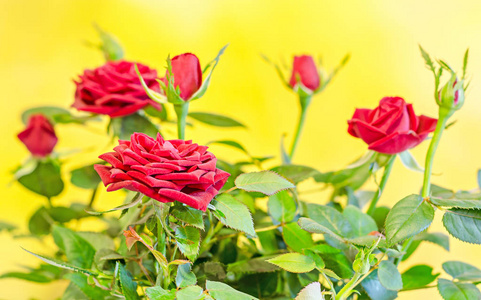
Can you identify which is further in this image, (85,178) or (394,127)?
(85,178)

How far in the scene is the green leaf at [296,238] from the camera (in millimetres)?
374

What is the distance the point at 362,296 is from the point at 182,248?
0.57ft

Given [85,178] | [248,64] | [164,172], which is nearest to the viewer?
[164,172]

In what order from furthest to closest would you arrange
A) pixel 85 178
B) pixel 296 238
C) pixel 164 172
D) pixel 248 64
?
pixel 248 64 < pixel 85 178 < pixel 296 238 < pixel 164 172

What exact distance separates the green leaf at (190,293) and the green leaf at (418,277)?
0.63 ft

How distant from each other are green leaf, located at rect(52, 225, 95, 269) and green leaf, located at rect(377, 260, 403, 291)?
24 centimetres

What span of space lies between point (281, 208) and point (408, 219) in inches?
4.1

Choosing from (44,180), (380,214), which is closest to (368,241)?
(380,214)

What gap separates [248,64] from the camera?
0.99m

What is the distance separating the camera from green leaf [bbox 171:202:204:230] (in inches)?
11.6

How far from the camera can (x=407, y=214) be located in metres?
0.32

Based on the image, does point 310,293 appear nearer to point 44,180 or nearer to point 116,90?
point 116,90

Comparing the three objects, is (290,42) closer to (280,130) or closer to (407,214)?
(280,130)

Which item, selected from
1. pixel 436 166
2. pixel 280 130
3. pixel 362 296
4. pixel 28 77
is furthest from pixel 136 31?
pixel 362 296
